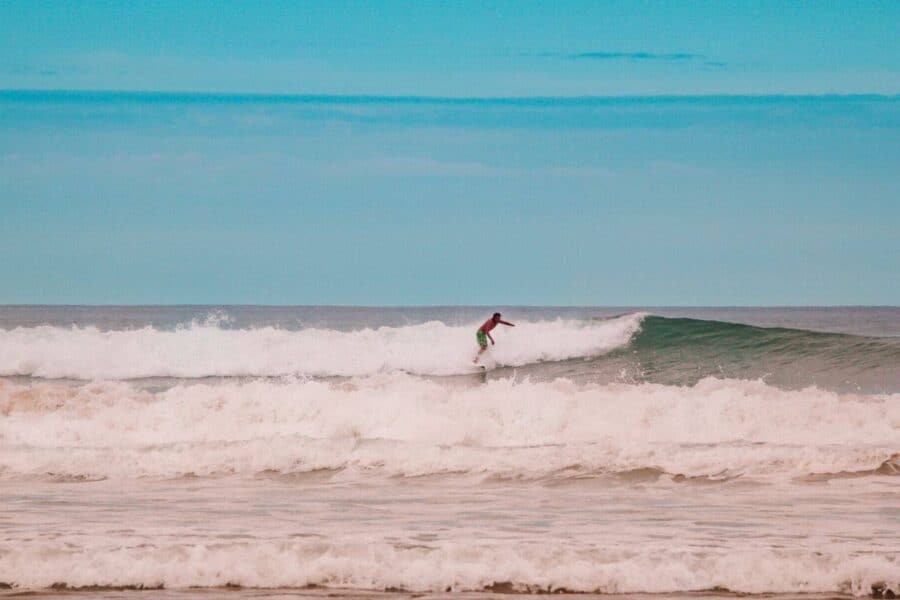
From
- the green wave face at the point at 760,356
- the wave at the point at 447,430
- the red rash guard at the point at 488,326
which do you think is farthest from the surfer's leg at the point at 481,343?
the wave at the point at 447,430

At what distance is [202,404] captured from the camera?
1612 cm

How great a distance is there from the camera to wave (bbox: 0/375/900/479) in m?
12.0

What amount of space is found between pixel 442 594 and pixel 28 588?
2.77 m

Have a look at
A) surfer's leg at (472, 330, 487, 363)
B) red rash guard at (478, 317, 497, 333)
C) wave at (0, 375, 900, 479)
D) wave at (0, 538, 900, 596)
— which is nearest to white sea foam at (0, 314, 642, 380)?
surfer's leg at (472, 330, 487, 363)

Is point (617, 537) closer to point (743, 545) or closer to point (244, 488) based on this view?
point (743, 545)

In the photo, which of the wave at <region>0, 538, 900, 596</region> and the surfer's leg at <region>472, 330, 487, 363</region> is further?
the surfer's leg at <region>472, 330, 487, 363</region>

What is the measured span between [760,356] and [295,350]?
41.0 ft

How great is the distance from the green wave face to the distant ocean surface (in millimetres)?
400

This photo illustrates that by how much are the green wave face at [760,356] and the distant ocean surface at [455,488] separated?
40 cm

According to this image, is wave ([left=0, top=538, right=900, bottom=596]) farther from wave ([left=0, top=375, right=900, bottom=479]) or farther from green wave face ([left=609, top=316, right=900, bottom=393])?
green wave face ([left=609, top=316, right=900, bottom=393])

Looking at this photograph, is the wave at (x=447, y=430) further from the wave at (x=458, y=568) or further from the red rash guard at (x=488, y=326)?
the red rash guard at (x=488, y=326)

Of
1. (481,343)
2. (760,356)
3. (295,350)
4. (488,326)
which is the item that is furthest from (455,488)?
(295,350)

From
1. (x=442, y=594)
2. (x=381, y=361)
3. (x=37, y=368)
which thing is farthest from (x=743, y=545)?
(x=37, y=368)

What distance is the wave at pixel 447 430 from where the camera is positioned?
1197cm
